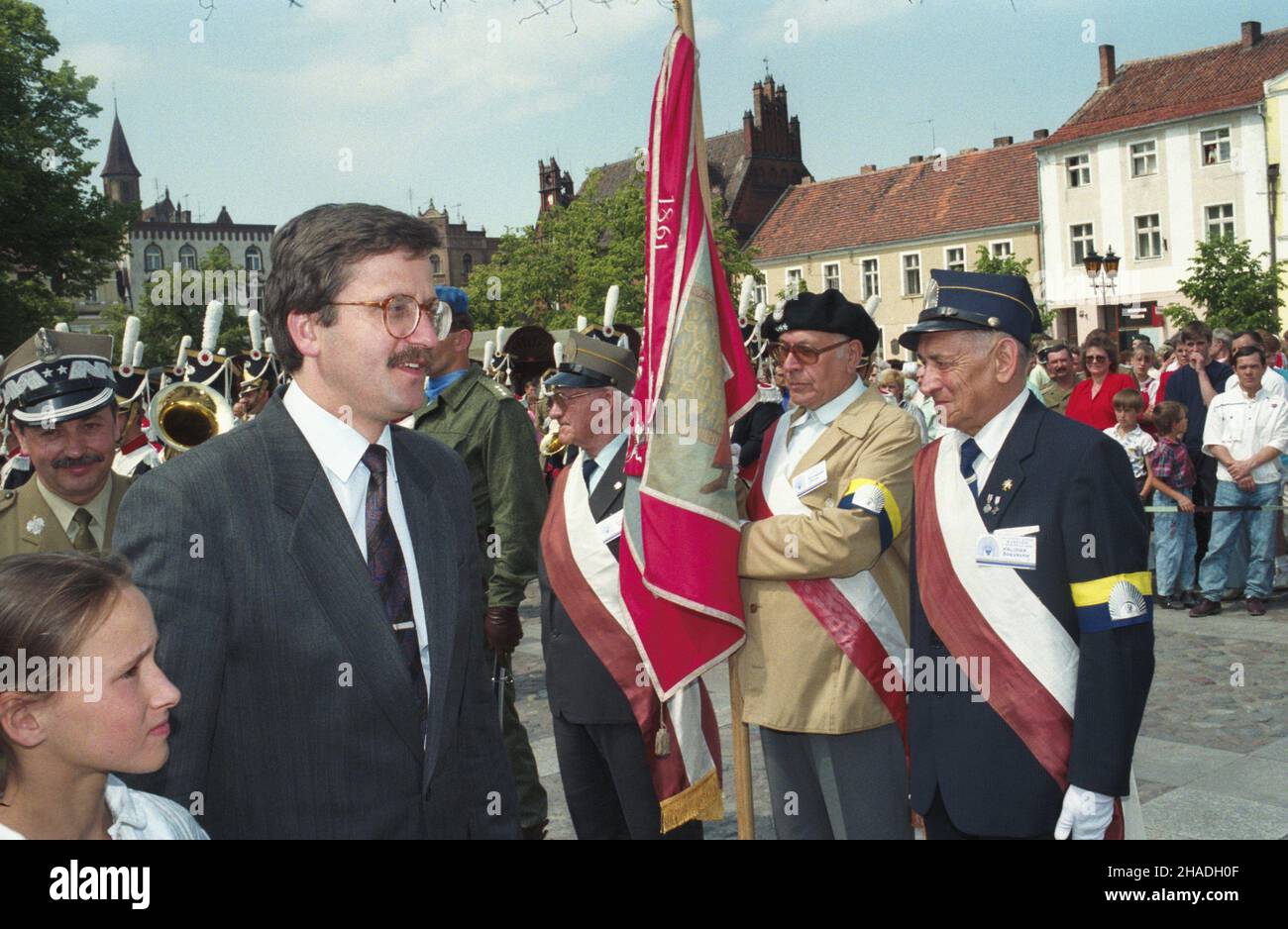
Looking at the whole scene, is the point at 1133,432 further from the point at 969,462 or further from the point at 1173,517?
the point at 969,462

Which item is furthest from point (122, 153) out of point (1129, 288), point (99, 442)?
point (99, 442)

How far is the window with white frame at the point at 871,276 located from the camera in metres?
58.8

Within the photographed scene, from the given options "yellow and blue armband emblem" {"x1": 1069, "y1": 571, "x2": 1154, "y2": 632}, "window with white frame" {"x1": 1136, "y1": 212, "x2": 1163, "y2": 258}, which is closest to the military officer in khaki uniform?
"yellow and blue armband emblem" {"x1": 1069, "y1": 571, "x2": 1154, "y2": 632}

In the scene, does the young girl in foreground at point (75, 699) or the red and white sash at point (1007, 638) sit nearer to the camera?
the young girl in foreground at point (75, 699)

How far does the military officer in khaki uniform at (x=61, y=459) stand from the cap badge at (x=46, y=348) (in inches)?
3.5

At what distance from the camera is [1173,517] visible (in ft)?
34.2

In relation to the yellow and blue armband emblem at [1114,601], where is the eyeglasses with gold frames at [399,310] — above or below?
above

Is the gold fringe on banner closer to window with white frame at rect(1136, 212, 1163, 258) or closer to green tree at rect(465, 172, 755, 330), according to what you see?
window with white frame at rect(1136, 212, 1163, 258)

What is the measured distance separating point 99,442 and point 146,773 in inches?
85.3

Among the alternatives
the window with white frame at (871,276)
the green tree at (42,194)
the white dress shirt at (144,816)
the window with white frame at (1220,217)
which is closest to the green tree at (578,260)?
the window with white frame at (871,276)

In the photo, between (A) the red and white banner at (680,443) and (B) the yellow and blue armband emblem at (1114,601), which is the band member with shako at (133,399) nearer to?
(A) the red and white banner at (680,443)

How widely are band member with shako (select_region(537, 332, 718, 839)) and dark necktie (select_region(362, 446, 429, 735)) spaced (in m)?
1.90

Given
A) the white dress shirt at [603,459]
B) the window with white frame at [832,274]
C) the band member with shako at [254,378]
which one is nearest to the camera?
the white dress shirt at [603,459]

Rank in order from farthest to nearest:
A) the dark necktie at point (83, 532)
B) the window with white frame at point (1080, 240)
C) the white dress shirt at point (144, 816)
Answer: the window with white frame at point (1080, 240) → the dark necktie at point (83, 532) → the white dress shirt at point (144, 816)
